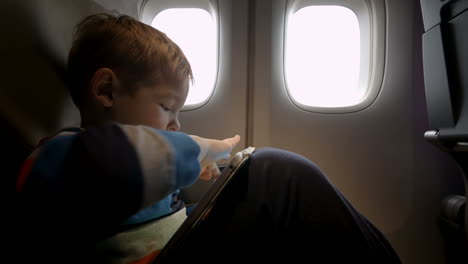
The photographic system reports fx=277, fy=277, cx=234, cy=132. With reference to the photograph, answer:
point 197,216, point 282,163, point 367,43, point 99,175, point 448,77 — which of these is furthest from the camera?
point 367,43

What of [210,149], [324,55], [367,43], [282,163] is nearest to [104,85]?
[210,149]

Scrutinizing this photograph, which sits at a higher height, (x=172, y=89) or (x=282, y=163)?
(x=172, y=89)

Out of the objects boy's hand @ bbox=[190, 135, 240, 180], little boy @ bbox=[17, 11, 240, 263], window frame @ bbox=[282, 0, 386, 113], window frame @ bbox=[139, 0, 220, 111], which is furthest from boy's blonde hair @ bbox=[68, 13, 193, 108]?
window frame @ bbox=[282, 0, 386, 113]

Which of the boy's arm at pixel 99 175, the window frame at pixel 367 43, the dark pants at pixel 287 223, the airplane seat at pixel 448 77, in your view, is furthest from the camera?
the window frame at pixel 367 43

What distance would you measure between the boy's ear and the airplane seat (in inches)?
35.8

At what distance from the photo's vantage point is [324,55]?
1180 mm

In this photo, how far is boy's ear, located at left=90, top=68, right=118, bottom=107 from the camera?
604 mm

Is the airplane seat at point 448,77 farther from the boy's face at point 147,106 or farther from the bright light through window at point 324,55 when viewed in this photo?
the boy's face at point 147,106

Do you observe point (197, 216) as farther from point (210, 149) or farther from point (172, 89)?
point (172, 89)

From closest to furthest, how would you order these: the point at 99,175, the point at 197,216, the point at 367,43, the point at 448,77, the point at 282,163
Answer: the point at 99,175 < the point at 197,216 < the point at 282,163 < the point at 448,77 < the point at 367,43

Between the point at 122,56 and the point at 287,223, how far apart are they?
50 centimetres

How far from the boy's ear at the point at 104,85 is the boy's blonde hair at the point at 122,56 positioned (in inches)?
0.7

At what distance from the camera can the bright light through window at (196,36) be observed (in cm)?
117

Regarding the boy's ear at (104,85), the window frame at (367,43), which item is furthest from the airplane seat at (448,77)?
the boy's ear at (104,85)
